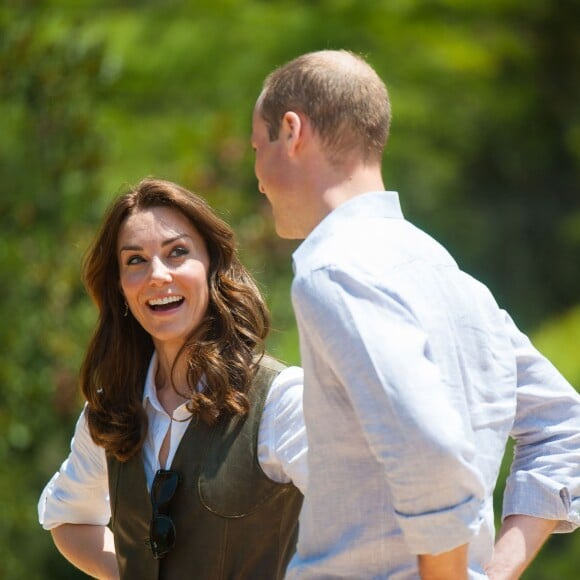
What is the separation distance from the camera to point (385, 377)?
136 centimetres

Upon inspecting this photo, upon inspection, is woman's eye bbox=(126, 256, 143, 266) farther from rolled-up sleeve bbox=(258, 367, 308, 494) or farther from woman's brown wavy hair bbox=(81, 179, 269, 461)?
rolled-up sleeve bbox=(258, 367, 308, 494)

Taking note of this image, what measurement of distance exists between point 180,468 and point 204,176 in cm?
318

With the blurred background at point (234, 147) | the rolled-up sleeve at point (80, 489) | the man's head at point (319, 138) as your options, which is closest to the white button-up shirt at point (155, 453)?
the rolled-up sleeve at point (80, 489)

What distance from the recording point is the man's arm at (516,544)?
5.32 ft

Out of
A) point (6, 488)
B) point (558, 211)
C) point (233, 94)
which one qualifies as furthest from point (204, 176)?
point (558, 211)

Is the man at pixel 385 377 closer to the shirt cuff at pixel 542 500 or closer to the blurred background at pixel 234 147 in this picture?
the shirt cuff at pixel 542 500

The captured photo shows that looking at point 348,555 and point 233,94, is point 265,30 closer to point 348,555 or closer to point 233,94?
point 233,94

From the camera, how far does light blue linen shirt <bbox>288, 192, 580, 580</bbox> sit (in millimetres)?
1348

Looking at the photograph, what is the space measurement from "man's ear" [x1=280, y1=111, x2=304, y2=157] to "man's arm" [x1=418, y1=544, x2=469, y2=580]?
1.81 feet

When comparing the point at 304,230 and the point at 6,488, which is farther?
the point at 6,488

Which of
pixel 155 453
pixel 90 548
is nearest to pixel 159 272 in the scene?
pixel 155 453

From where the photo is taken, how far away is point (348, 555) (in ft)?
4.77

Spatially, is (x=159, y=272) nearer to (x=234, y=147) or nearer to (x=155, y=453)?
(x=155, y=453)

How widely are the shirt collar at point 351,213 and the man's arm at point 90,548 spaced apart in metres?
1.01
